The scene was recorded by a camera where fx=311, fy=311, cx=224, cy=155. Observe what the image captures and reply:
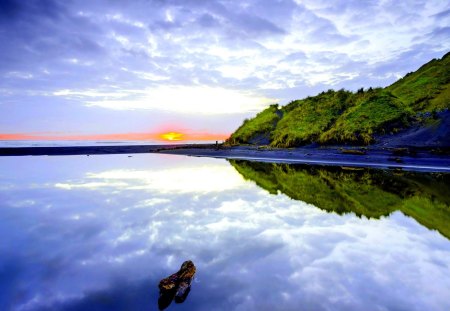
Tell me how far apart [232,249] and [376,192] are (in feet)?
30.1

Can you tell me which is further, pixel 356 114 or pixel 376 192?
pixel 356 114

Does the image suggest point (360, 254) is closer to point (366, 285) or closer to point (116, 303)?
point (366, 285)

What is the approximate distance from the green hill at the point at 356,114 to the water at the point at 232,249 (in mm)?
21259

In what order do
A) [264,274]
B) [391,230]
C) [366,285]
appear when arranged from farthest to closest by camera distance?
[391,230]
[264,274]
[366,285]

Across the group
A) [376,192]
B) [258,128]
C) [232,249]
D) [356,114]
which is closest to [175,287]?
[232,249]

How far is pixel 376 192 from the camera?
529 inches

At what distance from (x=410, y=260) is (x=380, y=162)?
2106cm

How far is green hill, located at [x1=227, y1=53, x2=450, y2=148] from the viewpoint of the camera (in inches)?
1276

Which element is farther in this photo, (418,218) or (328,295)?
(418,218)

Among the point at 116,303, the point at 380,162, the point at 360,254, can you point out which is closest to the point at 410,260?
the point at 360,254

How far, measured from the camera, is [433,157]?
2484cm

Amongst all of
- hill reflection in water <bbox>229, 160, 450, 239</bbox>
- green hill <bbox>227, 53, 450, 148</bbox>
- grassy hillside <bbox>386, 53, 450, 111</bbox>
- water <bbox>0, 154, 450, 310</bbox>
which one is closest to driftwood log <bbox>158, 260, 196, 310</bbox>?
water <bbox>0, 154, 450, 310</bbox>

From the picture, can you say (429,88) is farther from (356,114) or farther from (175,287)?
(175,287)

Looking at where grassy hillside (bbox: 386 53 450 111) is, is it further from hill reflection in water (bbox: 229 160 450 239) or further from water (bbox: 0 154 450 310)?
water (bbox: 0 154 450 310)
